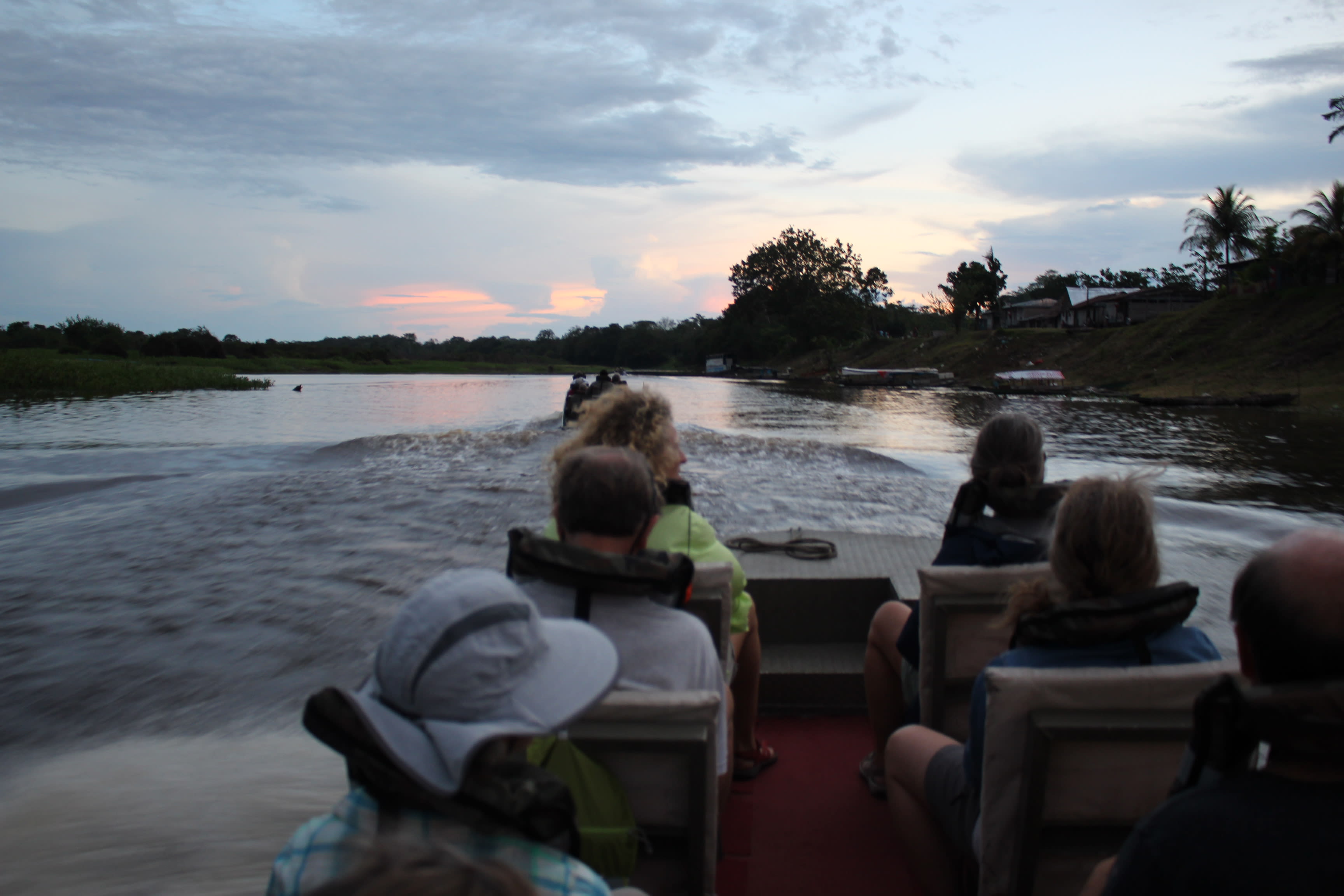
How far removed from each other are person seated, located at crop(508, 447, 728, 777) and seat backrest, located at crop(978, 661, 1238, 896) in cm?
59

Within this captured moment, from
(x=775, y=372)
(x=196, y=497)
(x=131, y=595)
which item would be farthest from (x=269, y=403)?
(x=775, y=372)

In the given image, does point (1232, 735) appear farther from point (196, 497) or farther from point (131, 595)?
point (196, 497)

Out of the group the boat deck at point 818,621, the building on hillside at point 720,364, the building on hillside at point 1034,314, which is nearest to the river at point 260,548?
the boat deck at point 818,621

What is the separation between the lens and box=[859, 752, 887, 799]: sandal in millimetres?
3014

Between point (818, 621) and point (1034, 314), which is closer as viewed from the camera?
point (818, 621)

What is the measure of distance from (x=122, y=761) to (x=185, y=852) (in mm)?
1336

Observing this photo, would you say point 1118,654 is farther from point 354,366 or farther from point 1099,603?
point 354,366

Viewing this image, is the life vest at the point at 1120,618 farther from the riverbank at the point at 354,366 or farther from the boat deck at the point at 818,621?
the riverbank at the point at 354,366

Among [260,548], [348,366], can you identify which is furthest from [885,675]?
[348,366]

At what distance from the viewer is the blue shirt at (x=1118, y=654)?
1.79m

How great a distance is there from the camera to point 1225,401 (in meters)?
29.8

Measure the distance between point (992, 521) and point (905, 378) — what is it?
60.5 metres

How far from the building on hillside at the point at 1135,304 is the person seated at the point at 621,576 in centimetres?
6250

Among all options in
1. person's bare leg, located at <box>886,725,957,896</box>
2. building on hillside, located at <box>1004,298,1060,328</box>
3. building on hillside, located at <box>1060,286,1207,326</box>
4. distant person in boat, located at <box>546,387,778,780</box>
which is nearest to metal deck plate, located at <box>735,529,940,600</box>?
distant person in boat, located at <box>546,387,778,780</box>
